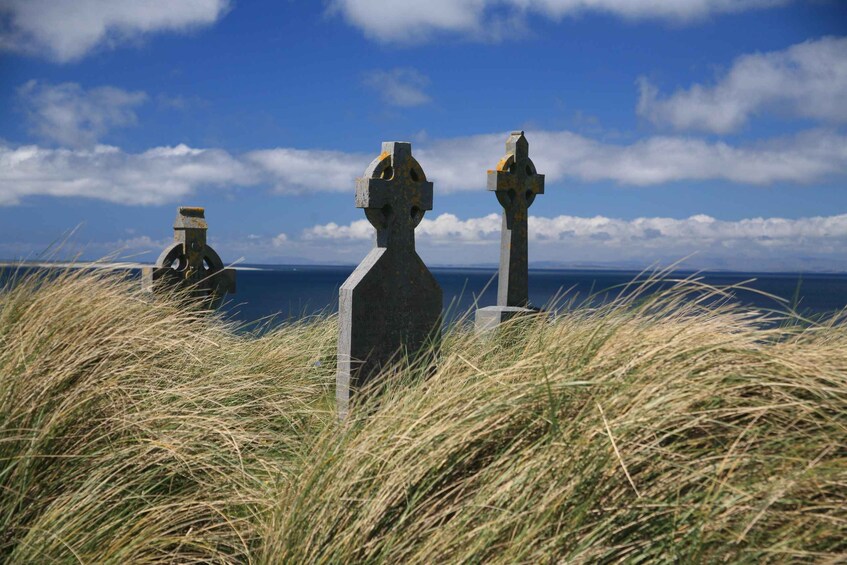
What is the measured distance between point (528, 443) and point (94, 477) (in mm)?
2035

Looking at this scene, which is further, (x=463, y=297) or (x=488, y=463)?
(x=463, y=297)

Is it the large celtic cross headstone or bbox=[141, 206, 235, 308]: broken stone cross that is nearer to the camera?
the large celtic cross headstone

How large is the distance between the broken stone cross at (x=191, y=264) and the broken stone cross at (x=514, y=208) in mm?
3735

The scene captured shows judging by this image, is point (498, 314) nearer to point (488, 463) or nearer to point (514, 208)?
point (514, 208)

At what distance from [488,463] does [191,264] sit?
26.7ft

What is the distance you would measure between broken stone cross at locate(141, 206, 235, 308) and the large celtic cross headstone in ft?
14.7

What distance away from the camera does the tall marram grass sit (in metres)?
2.74

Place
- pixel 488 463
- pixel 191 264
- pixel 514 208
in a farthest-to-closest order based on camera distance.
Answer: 1. pixel 191 264
2. pixel 514 208
3. pixel 488 463

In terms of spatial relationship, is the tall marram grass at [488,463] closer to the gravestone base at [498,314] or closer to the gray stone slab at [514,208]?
the gravestone base at [498,314]

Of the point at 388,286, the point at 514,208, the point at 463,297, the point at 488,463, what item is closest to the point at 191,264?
the point at 514,208

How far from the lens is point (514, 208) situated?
9.22 meters

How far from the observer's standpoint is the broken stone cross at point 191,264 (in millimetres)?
10301

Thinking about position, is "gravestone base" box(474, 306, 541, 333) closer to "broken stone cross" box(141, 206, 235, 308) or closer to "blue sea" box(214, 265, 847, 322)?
"blue sea" box(214, 265, 847, 322)

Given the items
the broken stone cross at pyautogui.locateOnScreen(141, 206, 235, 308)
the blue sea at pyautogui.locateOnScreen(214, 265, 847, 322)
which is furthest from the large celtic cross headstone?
the broken stone cross at pyautogui.locateOnScreen(141, 206, 235, 308)
